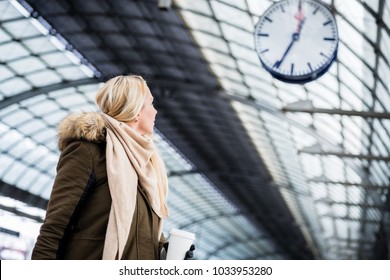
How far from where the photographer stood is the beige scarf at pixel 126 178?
307cm

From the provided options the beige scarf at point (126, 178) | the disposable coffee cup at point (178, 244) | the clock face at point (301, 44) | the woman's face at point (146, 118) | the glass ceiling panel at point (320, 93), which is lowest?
the disposable coffee cup at point (178, 244)

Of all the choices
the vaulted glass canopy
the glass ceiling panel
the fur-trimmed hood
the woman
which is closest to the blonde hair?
the woman

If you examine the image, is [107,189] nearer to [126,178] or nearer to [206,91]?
[126,178]

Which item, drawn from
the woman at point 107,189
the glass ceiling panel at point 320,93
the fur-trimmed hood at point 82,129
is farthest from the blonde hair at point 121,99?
the glass ceiling panel at point 320,93

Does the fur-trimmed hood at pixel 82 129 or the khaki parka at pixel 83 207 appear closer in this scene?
the khaki parka at pixel 83 207

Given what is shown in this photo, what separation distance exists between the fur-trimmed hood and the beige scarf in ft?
0.17

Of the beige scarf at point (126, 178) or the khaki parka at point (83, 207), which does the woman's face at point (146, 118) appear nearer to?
the beige scarf at point (126, 178)

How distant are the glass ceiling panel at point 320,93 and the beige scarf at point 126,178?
1161 cm

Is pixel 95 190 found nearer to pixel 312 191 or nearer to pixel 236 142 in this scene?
pixel 236 142

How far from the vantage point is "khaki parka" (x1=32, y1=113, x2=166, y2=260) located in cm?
297
